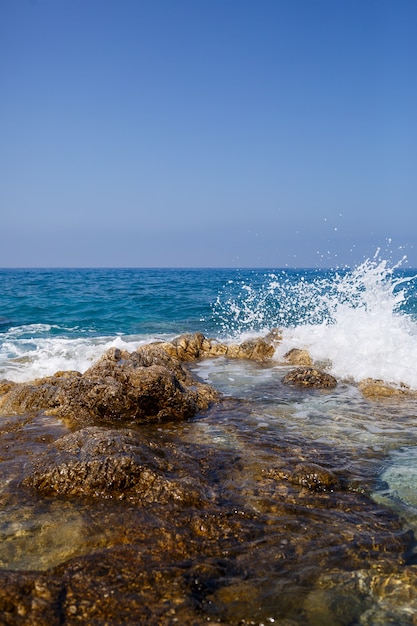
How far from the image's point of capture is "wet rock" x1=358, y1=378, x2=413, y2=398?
23.4 ft

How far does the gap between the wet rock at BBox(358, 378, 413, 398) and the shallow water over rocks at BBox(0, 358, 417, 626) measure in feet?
6.88

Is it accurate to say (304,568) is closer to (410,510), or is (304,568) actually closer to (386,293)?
(410,510)

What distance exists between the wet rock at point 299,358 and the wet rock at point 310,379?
73.1 inches

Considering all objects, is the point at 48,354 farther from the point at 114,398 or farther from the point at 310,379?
the point at 310,379

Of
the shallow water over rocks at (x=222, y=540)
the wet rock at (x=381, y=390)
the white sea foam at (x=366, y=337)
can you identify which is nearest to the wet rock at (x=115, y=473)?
the shallow water over rocks at (x=222, y=540)

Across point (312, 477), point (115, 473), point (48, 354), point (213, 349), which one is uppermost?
point (115, 473)

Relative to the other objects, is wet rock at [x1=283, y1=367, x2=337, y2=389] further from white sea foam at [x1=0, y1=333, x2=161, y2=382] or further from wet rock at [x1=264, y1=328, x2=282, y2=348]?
white sea foam at [x1=0, y1=333, x2=161, y2=382]

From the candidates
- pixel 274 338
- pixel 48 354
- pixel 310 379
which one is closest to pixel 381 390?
pixel 310 379

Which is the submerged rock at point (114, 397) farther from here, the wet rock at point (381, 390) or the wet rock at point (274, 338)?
the wet rock at point (274, 338)

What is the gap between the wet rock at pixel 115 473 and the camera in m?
3.49

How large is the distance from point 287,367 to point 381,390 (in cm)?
250

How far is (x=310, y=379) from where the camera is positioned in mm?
A: 7637

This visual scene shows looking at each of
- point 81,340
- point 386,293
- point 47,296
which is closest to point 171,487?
point 386,293

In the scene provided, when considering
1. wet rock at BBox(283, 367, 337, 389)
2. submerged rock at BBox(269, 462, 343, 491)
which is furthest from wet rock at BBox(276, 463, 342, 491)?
wet rock at BBox(283, 367, 337, 389)
